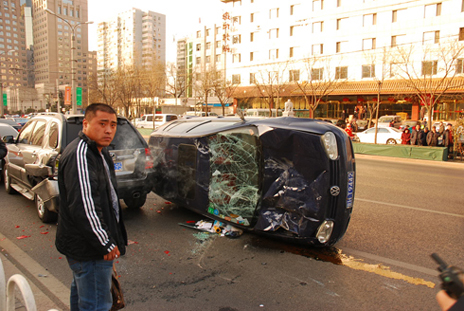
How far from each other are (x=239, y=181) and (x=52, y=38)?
144 m

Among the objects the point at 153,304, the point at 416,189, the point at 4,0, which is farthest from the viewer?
the point at 4,0

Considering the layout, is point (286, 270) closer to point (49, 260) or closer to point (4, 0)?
point (49, 260)

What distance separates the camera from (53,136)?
5.74 m

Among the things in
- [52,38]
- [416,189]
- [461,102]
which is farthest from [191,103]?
[52,38]

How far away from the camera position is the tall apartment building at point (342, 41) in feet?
112

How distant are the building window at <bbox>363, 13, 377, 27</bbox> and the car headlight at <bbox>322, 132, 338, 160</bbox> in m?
39.7

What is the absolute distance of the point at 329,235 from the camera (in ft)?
13.6

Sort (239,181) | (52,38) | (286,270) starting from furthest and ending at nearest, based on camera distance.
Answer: (52,38) < (239,181) < (286,270)

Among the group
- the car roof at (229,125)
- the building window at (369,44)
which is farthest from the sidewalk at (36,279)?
the building window at (369,44)

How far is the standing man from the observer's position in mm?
2154

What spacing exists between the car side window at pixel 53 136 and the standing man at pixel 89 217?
3718 mm

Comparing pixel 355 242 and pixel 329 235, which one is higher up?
pixel 329 235

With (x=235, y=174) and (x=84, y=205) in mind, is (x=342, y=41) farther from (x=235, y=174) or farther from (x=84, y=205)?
(x=84, y=205)

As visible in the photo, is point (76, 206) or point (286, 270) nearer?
point (76, 206)
